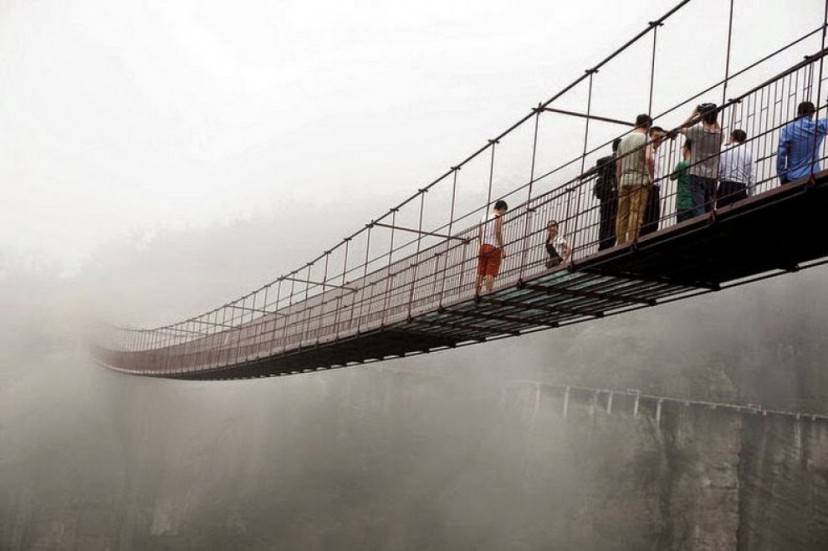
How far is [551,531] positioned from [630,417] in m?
7.95

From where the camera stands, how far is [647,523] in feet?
154

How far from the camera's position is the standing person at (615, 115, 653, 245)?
9.29 metres

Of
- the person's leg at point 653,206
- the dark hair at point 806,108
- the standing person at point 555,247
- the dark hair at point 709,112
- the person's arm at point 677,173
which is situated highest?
the dark hair at point 709,112

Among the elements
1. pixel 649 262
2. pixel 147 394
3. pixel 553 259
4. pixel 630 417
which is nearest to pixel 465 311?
pixel 553 259

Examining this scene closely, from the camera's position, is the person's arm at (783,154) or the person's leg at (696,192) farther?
the person's leg at (696,192)

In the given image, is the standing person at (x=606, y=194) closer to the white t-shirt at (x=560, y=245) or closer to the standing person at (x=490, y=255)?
the white t-shirt at (x=560, y=245)

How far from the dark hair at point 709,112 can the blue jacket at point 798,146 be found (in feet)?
2.17

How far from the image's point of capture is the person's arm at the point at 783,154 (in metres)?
7.94

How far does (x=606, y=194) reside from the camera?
10188mm

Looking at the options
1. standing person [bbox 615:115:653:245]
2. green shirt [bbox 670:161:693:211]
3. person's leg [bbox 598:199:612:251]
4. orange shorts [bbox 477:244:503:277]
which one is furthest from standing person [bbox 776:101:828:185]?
orange shorts [bbox 477:244:503:277]

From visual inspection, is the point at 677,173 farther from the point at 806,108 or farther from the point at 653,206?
the point at 806,108

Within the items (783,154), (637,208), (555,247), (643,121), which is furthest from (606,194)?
(783,154)

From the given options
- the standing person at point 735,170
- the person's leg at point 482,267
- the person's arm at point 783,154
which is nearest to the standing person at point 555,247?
the person's leg at point 482,267

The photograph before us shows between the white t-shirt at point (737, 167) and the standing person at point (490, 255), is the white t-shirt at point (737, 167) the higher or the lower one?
the higher one
